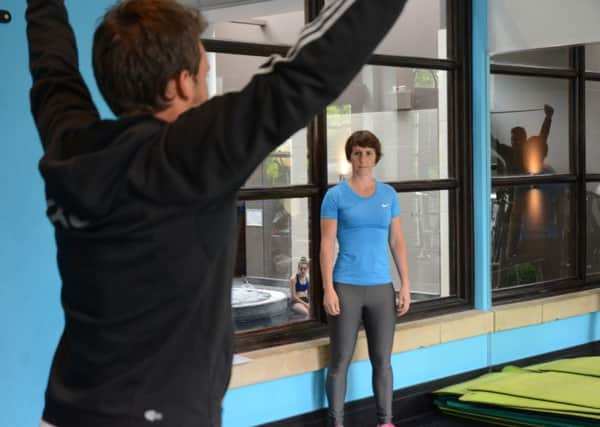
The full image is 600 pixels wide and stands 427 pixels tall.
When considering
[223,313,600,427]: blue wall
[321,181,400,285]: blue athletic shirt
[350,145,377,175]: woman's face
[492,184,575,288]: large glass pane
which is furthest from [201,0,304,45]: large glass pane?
[492,184,575,288]: large glass pane

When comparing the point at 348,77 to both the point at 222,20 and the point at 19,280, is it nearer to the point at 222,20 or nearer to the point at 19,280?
the point at 19,280

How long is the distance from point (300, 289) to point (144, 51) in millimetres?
3566

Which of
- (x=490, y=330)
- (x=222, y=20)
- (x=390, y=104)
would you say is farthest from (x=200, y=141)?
(x=490, y=330)

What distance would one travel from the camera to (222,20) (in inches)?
162

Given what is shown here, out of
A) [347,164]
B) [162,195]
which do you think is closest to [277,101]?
[162,195]

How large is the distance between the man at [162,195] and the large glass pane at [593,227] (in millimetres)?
5682

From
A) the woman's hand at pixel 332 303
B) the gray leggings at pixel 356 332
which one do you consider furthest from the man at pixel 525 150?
the woman's hand at pixel 332 303

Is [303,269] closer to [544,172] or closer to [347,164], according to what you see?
[347,164]

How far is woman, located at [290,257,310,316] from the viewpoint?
453 centimetres

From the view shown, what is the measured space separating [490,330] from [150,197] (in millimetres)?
4516

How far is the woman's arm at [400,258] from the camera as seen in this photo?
14.5 ft

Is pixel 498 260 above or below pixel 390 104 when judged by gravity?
below

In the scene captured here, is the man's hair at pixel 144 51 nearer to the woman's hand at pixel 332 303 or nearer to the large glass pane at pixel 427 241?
the woman's hand at pixel 332 303

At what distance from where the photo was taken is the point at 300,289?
4.55 m
